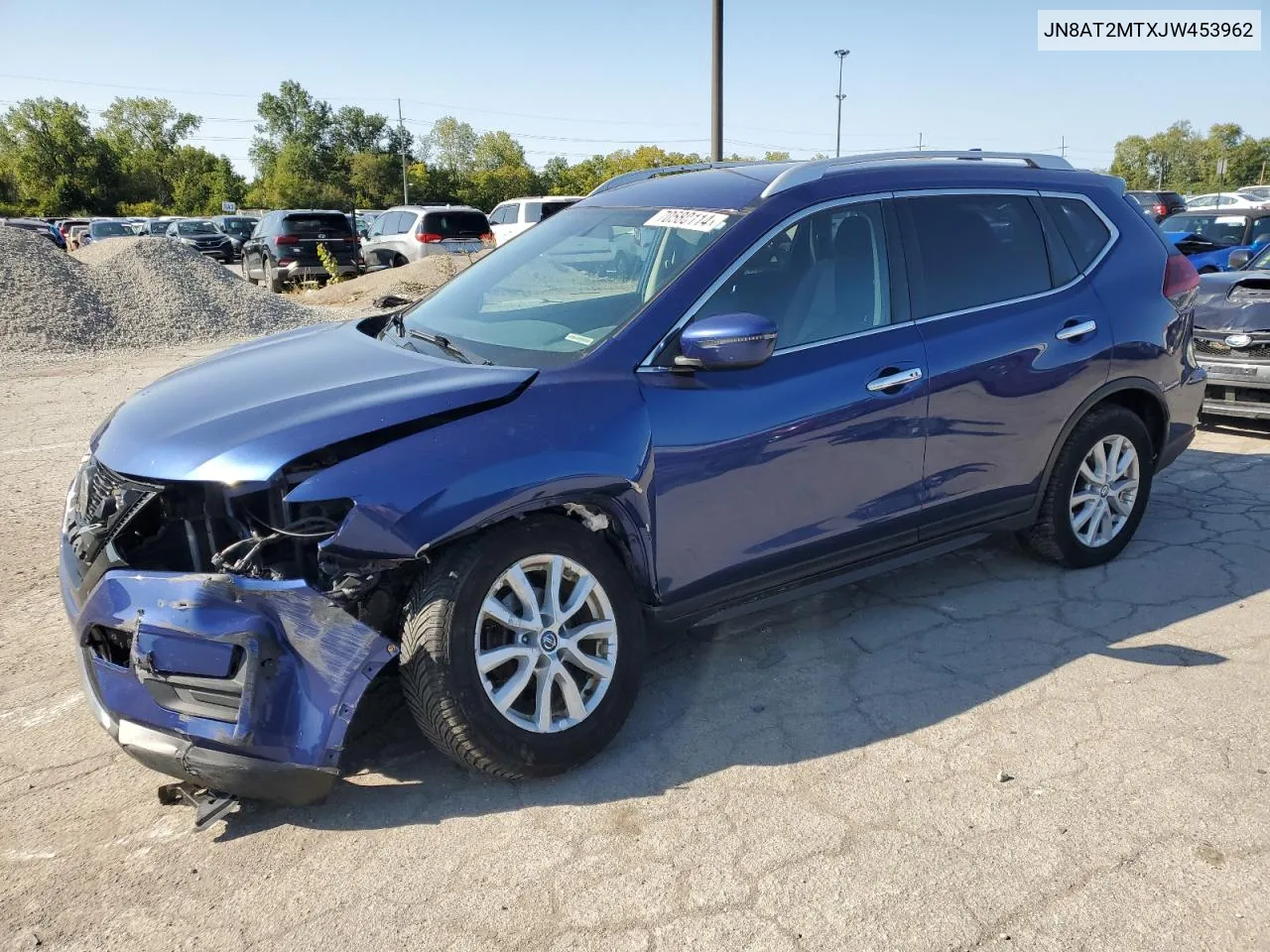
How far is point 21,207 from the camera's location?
2474 inches

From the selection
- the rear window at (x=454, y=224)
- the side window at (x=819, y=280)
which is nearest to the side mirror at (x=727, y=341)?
the side window at (x=819, y=280)

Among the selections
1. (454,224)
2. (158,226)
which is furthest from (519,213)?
(158,226)

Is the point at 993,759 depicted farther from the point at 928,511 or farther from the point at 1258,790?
the point at 928,511

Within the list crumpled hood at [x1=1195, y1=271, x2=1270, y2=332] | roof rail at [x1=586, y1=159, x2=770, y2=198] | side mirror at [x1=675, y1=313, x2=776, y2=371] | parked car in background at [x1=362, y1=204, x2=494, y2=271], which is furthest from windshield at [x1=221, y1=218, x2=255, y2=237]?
side mirror at [x1=675, y1=313, x2=776, y2=371]

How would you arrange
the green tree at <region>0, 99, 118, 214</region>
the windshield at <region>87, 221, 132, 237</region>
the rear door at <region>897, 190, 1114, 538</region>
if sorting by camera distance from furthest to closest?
the green tree at <region>0, 99, 118, 214</region> < the windshield at <region>87, 221, 132, 237</region> < the rear door at <region>897, 190, 1114, 538</region>

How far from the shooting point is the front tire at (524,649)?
281cm

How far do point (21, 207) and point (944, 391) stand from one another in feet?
241

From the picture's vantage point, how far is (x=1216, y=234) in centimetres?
1248

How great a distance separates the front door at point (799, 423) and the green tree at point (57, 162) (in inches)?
2806

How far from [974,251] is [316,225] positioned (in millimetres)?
20830

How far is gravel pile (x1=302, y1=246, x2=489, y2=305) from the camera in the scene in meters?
18.1

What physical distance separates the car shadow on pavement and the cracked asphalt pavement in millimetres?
14

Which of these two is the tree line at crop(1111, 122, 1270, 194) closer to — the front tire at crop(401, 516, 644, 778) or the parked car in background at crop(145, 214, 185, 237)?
the parked car in background at crop(145, 214, 185, 237)

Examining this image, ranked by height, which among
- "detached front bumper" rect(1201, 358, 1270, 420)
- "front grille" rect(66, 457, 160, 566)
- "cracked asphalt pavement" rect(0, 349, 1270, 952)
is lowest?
"cracked asphalt pavement" rect(0, 349, 1270, 952)
